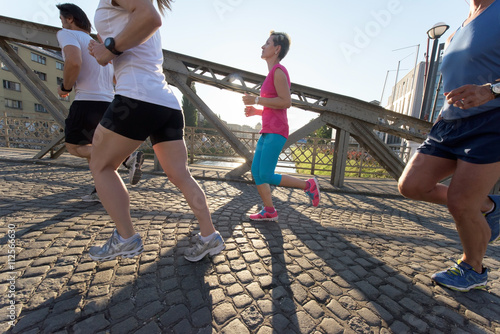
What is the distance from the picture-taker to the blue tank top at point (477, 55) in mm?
1425

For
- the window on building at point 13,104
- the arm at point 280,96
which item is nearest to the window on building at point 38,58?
the window on building at point 13,104

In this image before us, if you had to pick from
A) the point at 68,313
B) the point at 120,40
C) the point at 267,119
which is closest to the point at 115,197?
the point at 68,313

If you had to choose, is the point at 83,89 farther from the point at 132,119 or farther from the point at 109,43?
the point at 132,119

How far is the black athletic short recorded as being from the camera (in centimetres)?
271

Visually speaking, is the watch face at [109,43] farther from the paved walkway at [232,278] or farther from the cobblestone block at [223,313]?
the cobblestone block at [223,313]

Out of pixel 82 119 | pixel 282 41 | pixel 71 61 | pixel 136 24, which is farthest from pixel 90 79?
pixel 282 41

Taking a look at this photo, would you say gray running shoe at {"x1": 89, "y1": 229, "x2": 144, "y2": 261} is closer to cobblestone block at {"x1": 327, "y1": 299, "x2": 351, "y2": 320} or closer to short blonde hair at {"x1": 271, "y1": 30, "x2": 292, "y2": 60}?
cobblestone block at {"x1": 327, "y1": 299, "x2": 351, "y2": 320}

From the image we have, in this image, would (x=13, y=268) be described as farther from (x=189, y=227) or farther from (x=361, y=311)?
(x=361, y=311)

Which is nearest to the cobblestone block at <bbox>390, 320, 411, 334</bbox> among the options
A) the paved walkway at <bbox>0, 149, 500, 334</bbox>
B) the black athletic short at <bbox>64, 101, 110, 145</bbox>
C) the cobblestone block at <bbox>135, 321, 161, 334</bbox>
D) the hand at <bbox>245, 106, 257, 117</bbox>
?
the paved walkway at <bbox>0, 149, 500, 334</bbox>

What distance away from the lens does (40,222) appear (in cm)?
231

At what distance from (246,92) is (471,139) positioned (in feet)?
14.4

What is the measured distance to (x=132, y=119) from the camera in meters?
1.45

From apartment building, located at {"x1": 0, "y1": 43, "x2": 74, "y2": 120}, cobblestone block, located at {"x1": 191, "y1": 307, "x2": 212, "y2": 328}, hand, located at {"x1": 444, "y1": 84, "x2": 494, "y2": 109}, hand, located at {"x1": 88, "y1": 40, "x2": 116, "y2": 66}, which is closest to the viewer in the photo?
cobblestone block, located at {"x1": 191, "y1": 307, "x2": 212, "y2": 328}

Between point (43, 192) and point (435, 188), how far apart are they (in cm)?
478
